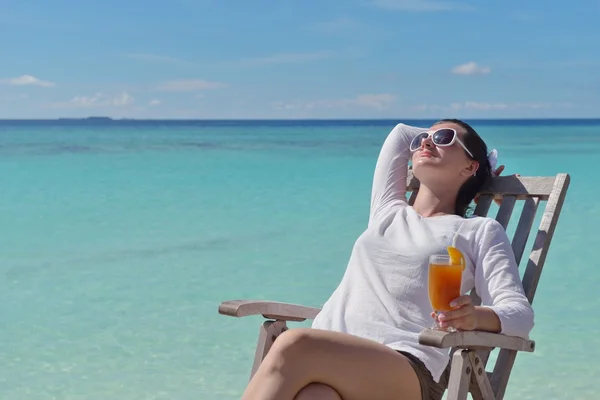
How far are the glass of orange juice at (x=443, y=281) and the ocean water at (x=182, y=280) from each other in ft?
8.86

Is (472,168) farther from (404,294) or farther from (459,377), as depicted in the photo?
(459,377)

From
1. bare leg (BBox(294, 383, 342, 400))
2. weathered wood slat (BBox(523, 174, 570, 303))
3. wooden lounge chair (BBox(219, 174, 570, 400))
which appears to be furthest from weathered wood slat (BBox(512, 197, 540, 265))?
bare leg (BBox(294, 383, 342, 400))

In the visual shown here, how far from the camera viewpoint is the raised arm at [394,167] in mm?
3738

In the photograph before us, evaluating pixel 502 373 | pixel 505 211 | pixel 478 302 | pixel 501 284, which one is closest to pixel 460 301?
pixel 501 284

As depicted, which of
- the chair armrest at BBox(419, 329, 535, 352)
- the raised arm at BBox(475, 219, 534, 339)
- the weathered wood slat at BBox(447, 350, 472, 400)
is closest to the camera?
the chair armrest at BBox(419, 329, 535, 352)

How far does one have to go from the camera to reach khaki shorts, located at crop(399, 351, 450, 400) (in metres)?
3.08

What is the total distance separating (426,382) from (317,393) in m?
0.41

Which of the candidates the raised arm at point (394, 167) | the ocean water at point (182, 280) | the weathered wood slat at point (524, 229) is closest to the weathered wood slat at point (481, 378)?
the weathered wood slat at point (524, 229)

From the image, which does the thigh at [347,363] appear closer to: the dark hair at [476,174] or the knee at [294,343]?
the knee at [294,343]

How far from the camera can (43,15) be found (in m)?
48.4

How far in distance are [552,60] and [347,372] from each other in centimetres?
5307

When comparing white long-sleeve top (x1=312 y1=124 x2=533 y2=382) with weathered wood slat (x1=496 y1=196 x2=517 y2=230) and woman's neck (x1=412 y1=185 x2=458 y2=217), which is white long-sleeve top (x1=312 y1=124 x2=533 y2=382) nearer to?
woman's neck (x1=412 y1=185 x2=458 y2=217)

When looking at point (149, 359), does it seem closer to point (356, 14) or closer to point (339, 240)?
point (339, 240)

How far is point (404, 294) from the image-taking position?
3.26 meters
